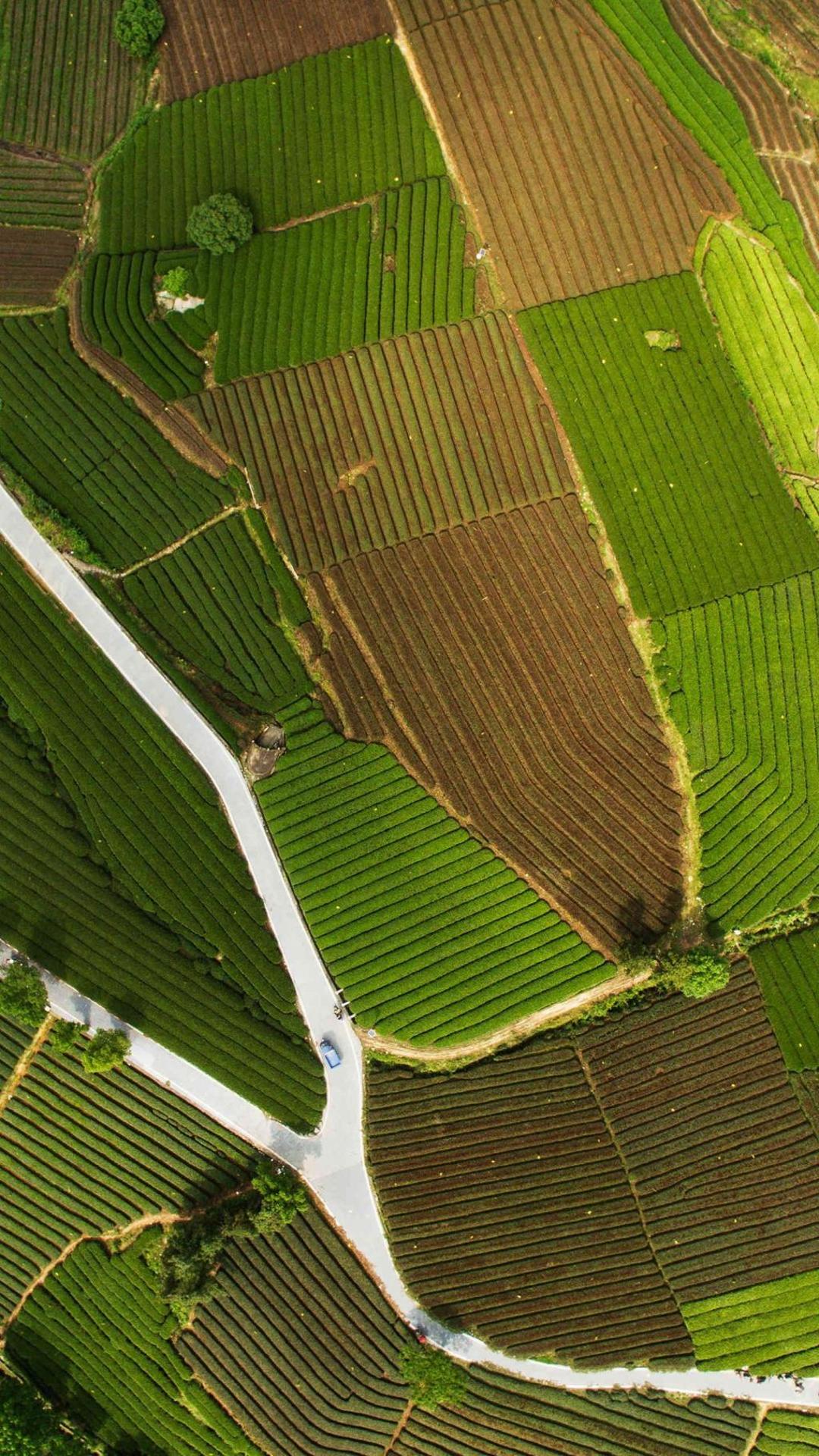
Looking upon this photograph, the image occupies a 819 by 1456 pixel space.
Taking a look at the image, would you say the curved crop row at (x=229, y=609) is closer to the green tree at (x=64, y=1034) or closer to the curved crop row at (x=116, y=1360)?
the green tree at (x=64, y=1034)

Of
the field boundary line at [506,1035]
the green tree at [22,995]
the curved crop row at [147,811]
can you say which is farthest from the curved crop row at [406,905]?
the green tree at [22,995]

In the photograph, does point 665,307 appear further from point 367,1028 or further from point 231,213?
point 367,1028

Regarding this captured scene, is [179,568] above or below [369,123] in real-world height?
below

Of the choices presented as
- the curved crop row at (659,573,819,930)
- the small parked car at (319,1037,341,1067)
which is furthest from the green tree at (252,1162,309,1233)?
the curved crop row at (659,573,819,930)

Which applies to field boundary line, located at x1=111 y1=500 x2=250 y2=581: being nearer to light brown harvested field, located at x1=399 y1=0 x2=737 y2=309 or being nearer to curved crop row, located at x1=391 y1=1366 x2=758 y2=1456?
light brown harvested field, located at x1=399 y1=0 x2=737 y2=309

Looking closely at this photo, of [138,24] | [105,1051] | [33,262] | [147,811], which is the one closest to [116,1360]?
[105,1051]

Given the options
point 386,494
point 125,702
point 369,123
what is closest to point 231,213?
point 369,123

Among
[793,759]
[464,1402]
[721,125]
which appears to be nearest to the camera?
[464,1402]
